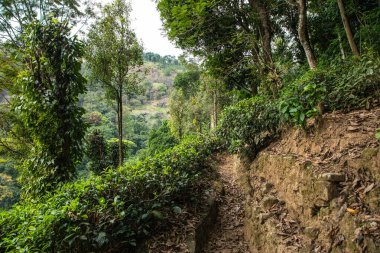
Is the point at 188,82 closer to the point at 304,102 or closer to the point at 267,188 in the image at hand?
the point at 304,102

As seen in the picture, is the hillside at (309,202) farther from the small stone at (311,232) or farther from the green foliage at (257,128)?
the green foliage at (257,128)

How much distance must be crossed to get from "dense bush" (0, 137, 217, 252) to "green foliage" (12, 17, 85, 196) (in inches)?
47.0

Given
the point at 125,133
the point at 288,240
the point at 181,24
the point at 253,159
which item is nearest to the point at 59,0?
the point at 181,24

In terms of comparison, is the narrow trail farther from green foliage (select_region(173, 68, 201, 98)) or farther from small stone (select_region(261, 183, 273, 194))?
green foliage (select_region(173, 68, 201, 98))

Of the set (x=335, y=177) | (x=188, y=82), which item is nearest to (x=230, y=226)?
(x=335, y=177)

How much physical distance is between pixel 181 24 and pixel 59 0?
7654 millimetres

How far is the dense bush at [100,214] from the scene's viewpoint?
2.41 metres

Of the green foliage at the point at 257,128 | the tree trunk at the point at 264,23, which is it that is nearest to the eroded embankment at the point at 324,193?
the green foliage at the point at 257,128

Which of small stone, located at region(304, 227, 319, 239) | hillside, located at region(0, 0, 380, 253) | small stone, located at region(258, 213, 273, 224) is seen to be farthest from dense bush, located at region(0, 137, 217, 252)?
small stone, located at region(304, 227, 319, 239)

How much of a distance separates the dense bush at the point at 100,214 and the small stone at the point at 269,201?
137 centimetres

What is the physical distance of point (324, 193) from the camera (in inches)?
108

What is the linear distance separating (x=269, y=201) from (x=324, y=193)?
42.9 inches

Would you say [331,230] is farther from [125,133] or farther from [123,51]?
[125,133]

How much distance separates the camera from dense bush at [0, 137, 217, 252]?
2.41 m
